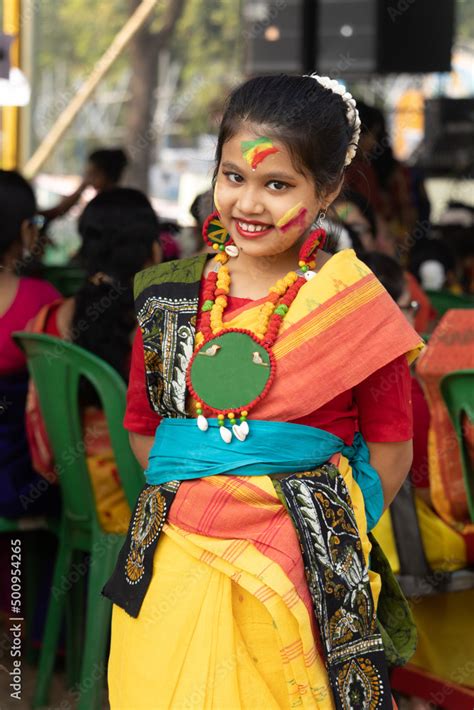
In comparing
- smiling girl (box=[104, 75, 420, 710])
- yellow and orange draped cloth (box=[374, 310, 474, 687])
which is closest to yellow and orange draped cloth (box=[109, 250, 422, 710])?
smiling girl (box=[104, 75, 420, 710])

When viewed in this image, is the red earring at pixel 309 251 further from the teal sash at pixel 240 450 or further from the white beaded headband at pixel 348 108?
the teal sash at pixel 240 450

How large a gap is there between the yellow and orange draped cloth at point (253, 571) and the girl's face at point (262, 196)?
3.9 inches

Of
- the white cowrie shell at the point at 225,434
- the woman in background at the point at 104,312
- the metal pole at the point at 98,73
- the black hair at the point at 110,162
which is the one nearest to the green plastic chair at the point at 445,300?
the woman in background at the point at 104,312

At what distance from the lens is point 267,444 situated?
175 centimetres

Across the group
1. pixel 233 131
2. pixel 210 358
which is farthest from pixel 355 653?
pixel 233 131

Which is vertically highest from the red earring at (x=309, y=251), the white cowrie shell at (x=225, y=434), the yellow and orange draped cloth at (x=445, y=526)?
the red earring at (x=309, y=251)

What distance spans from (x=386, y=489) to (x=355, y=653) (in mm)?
299

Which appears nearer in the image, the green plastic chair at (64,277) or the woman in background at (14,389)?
the woman in background at (14,389)

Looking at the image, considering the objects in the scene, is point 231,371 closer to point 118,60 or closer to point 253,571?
point 253,571

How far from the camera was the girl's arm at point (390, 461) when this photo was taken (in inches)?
74.5

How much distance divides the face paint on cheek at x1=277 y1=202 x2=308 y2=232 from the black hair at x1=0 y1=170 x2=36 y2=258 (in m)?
1.92

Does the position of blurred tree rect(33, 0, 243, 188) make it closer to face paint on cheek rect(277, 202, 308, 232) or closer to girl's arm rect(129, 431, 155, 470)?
girl's arm rect(129, 431, 155, 470)

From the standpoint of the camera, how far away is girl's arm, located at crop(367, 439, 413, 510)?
189cm

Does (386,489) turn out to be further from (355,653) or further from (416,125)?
(416,125)
